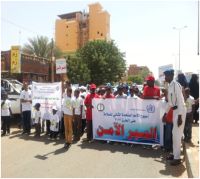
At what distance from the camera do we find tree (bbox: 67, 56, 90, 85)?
4406cm

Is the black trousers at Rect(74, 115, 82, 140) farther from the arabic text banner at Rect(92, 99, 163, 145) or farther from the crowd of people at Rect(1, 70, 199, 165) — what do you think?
the arabic text banner at Rect(92, 99, 163, 145)

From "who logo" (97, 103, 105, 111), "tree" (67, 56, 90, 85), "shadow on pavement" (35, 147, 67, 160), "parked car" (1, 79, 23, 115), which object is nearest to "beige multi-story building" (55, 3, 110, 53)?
"tree" (67, 56, 90, 85)

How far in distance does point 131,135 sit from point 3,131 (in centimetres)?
458

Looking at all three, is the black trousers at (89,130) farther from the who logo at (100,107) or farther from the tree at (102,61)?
the tree at (102,61)

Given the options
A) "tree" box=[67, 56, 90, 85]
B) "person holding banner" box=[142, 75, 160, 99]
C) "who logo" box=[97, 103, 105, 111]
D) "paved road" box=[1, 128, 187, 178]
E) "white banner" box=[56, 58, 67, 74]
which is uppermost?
"tree" box=[67, 56, 90, 85]

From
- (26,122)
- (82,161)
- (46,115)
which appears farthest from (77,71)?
(82,161)

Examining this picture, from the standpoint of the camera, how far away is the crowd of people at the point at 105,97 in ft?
23.4

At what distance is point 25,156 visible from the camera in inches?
314

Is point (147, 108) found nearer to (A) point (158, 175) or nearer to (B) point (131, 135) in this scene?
(B) point (131, 135)

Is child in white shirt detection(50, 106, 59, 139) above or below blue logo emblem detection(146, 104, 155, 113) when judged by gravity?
below

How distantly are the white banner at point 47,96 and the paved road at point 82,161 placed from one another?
154 cm

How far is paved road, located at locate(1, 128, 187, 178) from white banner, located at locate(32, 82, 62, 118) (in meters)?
1.54

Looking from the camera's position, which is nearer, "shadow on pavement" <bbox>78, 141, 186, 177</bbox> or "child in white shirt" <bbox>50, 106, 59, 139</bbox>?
"shadow on pavement" <bbox>78, 141, 186, 177</bbox>

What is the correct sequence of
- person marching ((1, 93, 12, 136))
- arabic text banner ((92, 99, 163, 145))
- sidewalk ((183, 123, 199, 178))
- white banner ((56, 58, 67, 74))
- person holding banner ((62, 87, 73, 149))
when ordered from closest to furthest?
sidewalk ((183, 123, 199, 178)), arabic text banner ((92, 99, 163, 145)), person holding banner ((62, 87, 73, 149)), person marching ((1, 93, 12, 136)), white banner ((56, 58, 67, 74))
